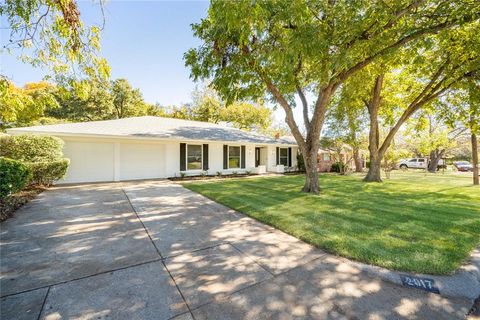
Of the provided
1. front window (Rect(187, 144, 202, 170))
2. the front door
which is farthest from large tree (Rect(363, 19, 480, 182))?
front window (Rect(187, 144, 202, 170))

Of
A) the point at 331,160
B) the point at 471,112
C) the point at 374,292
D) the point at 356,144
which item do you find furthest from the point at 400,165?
the point at 374,292

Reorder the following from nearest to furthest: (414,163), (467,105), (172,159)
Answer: (467,105) < (172,159) < (414,163)

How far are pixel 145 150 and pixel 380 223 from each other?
467 inches

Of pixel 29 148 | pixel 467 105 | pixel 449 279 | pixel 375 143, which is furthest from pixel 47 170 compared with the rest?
pixel 467 105

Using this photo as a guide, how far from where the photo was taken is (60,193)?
27.3 ft

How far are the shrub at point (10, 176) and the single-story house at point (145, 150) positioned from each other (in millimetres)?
3863

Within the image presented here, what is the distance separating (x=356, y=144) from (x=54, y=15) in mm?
19711

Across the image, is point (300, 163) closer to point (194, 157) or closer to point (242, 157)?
point (242, 157)

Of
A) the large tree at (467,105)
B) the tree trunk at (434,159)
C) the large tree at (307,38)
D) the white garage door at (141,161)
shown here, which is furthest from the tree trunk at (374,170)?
the tree trunk at (434,159)

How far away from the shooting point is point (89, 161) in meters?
11.4

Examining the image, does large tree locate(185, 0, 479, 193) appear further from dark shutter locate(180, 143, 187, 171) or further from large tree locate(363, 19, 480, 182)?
dark shutter locate(180, 143, 187, 171)

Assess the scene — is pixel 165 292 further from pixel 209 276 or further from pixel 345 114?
pixel 345 114

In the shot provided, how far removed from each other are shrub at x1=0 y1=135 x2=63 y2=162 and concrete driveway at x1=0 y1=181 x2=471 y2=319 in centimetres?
526

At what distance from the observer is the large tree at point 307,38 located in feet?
19.6
